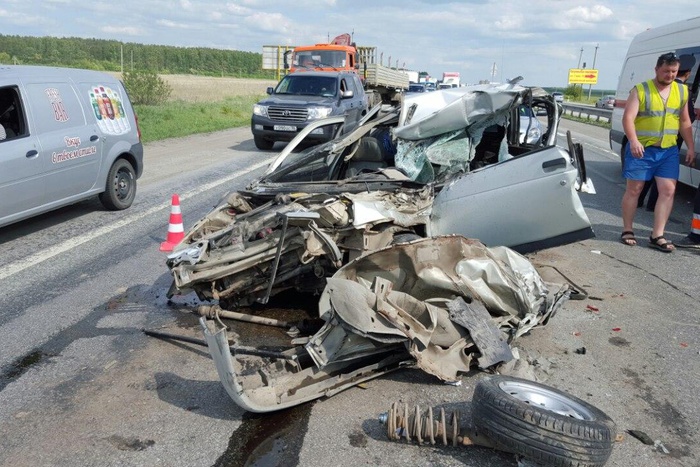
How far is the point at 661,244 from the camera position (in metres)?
6.73

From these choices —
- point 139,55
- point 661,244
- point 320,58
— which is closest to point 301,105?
point 320,58

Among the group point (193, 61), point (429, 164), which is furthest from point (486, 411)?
point (193, 61)

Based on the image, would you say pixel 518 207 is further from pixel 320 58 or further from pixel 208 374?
pixel 320 58

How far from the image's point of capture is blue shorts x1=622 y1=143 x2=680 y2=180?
661cm

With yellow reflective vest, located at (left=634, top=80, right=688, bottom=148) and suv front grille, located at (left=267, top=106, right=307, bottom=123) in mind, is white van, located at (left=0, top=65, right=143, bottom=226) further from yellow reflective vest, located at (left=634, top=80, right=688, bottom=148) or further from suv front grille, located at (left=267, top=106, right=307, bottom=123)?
yellow reflective vest, located at (left=634, top=80, right=688, bottom=148)

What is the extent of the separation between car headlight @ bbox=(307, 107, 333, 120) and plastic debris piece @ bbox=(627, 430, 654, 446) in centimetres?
1174

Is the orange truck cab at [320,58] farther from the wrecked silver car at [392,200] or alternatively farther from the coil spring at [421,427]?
the coil spring at [421,427]

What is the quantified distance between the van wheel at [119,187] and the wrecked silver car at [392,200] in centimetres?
309

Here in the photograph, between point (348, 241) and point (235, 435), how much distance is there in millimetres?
1608

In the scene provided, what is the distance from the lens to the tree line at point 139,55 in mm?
73312

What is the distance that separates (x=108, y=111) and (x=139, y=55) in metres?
77.4

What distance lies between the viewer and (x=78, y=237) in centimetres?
678

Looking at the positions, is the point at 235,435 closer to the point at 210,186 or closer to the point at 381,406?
the point at 381,406

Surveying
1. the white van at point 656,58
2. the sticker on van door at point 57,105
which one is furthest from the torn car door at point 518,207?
the sticker on van door at point 57,105
